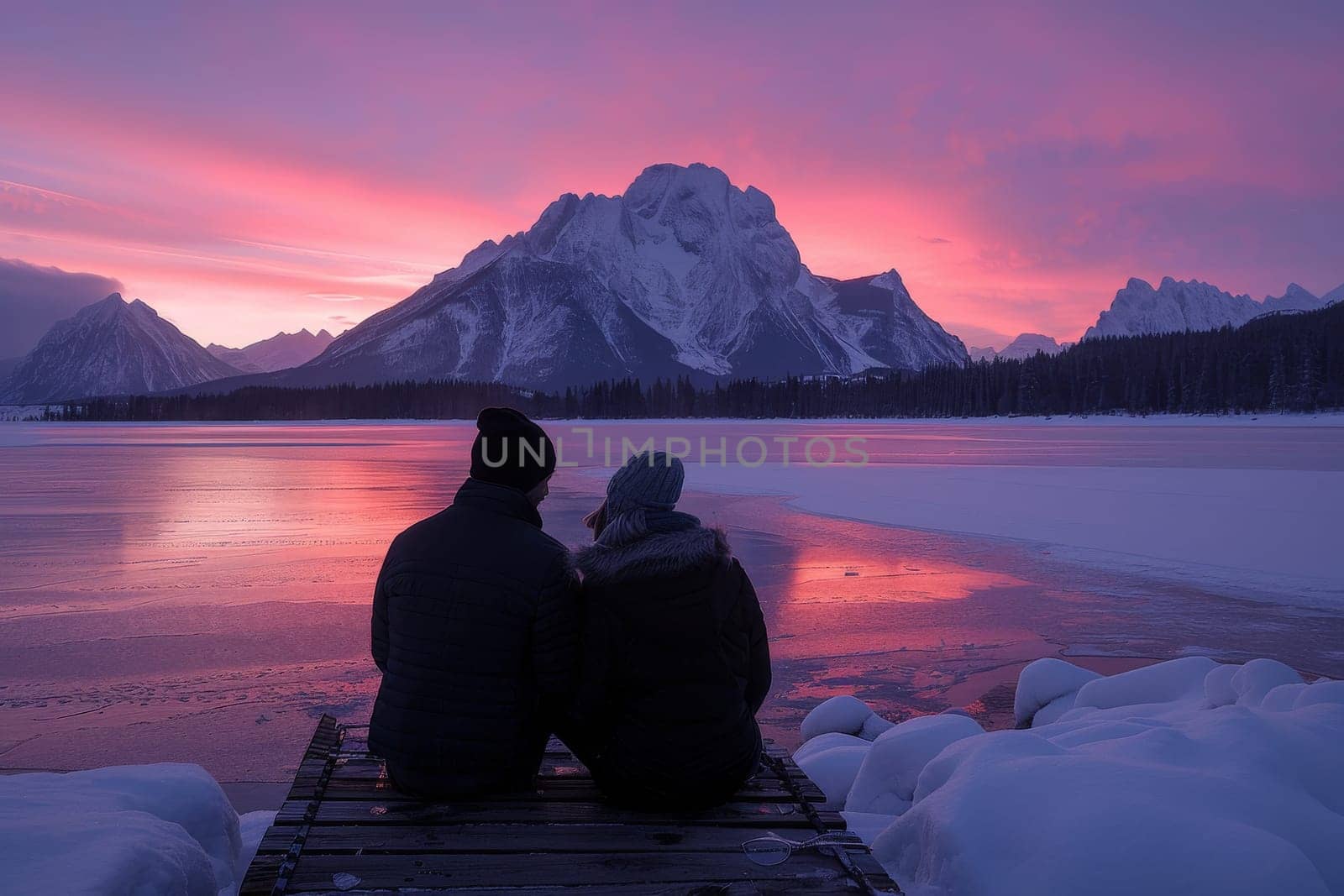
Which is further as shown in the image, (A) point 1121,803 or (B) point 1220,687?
(B) point 1220,687

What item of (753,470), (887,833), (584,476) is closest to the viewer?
(887,833)

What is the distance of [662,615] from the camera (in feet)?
12.9

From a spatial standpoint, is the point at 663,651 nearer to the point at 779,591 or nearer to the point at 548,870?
the point at 548,870

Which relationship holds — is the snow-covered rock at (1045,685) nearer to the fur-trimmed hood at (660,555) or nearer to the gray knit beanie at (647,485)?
the fur-trimmed hood at (660,555)

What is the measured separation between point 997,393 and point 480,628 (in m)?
155

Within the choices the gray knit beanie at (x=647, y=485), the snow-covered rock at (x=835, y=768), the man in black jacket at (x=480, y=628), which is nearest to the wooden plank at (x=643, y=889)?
the man in black jacket at (x=480, y=628)

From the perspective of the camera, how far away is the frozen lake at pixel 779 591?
777 cm

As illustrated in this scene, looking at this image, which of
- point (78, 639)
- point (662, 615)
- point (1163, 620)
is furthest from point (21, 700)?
point (1163, 620)

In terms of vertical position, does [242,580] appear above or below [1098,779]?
below

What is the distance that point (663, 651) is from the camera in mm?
3992

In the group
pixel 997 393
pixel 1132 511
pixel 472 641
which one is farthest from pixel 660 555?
pixel 997 393

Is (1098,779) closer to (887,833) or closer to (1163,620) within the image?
(887,833)

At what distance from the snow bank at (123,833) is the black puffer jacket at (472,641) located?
100 cm

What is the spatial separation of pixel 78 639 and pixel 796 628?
7.96 m
